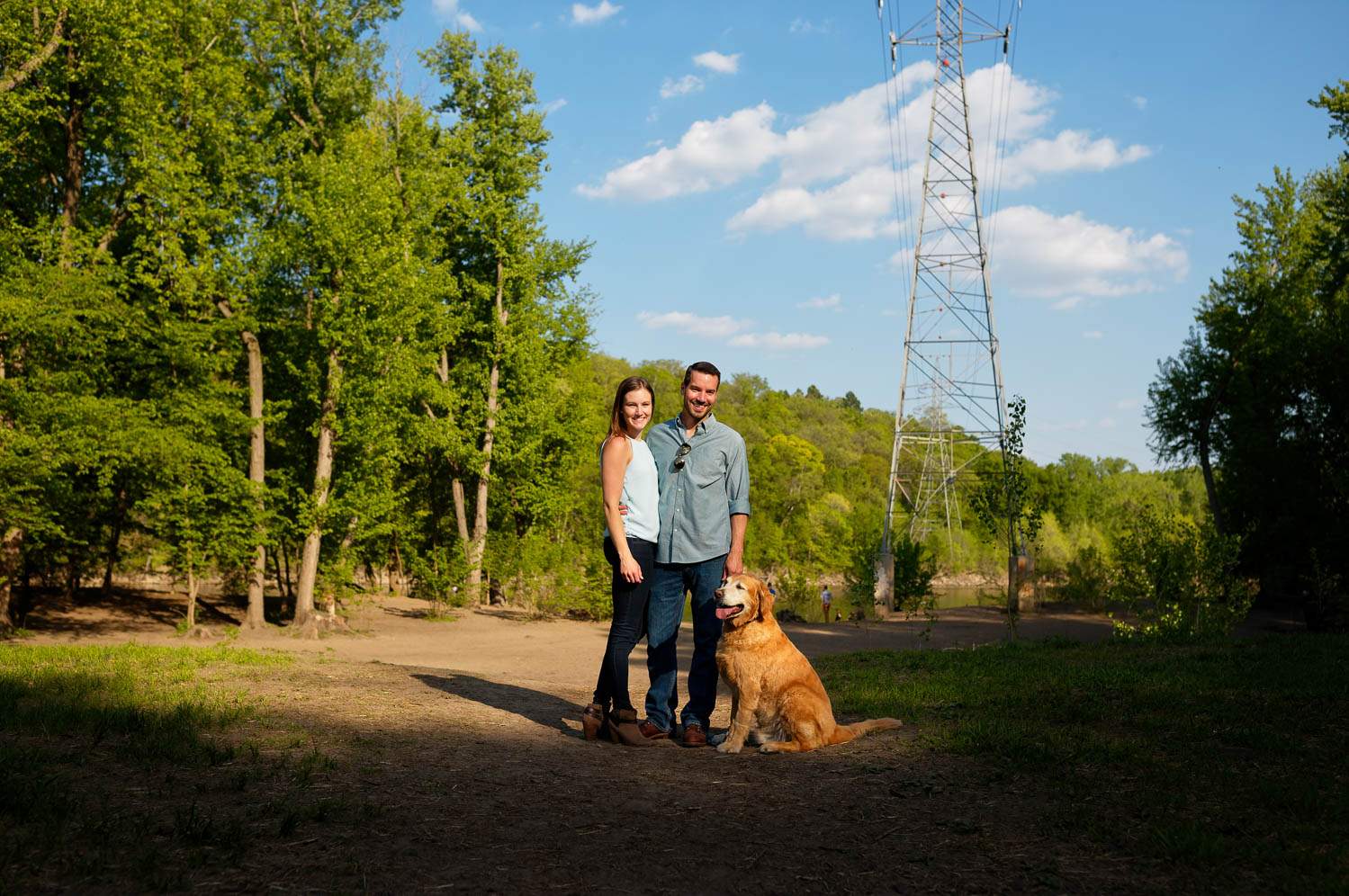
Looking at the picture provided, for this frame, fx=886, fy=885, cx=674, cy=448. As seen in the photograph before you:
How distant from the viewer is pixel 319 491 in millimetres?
21016

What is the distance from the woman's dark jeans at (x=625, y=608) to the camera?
6.00 m

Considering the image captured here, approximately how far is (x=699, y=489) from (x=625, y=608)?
3.13ft

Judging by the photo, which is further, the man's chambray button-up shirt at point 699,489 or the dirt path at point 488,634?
the dirt path at point 488,634

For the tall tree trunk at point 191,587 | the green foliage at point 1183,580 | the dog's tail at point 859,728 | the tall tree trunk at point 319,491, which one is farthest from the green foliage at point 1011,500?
the tall tree trunk at point 191,587

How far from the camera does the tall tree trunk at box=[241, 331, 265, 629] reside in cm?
2041

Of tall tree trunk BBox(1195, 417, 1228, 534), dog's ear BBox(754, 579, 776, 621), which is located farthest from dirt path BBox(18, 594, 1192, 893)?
tall tree trunk BBox(1195, 417, 1228, 534)

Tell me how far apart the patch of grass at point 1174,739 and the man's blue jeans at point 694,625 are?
166 centimetres

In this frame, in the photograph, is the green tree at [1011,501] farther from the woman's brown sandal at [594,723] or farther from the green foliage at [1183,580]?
the woman's brown sandal at [594,723]

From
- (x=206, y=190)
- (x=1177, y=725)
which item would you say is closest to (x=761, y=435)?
(x=206, y=190)

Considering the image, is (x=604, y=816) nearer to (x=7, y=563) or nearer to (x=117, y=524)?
(x=7, y=563)

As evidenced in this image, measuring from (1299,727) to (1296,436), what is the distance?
26.5 m

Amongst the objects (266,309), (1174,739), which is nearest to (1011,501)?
(1174,739)

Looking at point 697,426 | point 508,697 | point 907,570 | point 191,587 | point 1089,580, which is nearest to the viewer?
point 697,426

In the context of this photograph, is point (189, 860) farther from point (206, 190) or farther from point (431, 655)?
point (206, 190)
